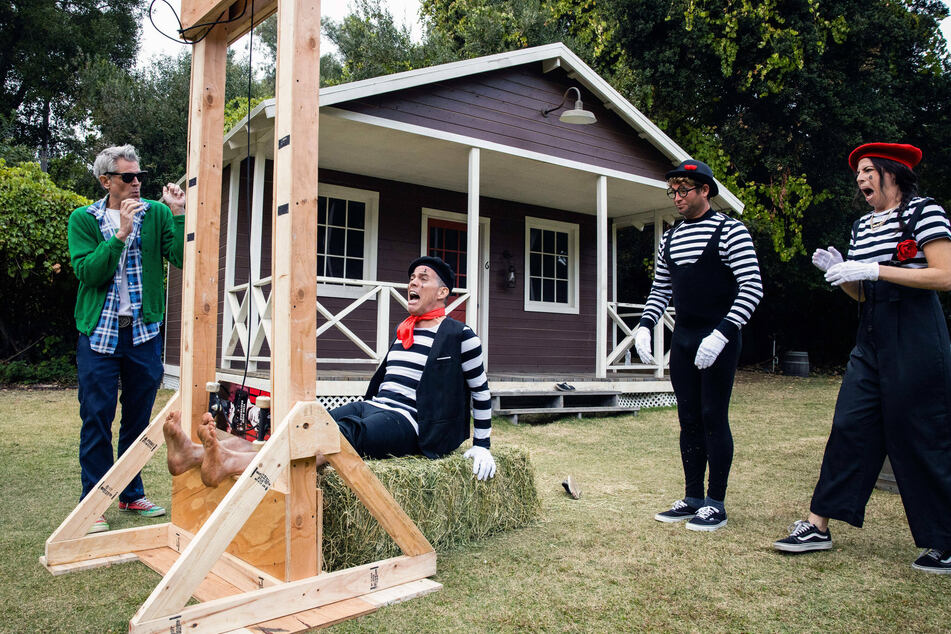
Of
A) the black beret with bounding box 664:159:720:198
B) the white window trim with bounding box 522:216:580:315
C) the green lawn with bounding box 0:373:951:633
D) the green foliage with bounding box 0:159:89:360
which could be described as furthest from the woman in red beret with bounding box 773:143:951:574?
the green foliage with bounding box 0:159:89:360

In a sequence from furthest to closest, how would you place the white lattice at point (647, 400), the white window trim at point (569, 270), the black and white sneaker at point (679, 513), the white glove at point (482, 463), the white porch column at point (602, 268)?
the white window trim at point (569, 270), the white lattice at point (647, 400), the white porch column at point (602, 268), the black and white sneaker at point (679, 513), the white glove at point (482, 463)

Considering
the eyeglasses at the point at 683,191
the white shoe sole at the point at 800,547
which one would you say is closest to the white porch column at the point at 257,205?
the eyeglasses at the point at 683,191

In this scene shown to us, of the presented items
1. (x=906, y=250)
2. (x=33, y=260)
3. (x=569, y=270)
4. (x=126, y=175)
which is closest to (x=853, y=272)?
(x=906, y=250)

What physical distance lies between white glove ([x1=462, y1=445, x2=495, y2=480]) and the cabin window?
6.80 m

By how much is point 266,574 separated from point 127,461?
0.93m

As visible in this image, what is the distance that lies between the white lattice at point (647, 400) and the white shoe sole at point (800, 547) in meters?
5.58

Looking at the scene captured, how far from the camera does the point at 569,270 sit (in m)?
10.3

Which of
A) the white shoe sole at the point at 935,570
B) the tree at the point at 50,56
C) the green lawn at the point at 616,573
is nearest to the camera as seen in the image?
the green lawn at the point at 616,573

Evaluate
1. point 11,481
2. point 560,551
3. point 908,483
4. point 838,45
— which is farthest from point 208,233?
point 838,45

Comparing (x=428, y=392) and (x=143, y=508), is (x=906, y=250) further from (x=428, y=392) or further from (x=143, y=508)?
(x=143, y=508)

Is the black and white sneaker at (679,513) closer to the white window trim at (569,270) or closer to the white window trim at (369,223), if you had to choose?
the white window trim at (369,223)

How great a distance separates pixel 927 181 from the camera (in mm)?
14906

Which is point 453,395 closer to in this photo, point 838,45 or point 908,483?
point 908,483

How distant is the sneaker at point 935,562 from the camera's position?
2.61 meters
